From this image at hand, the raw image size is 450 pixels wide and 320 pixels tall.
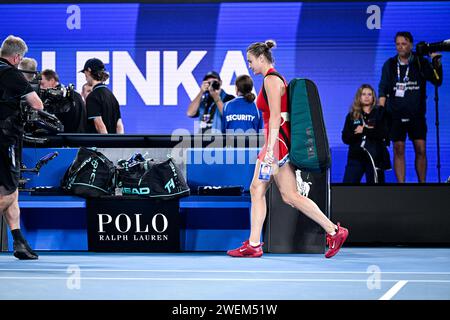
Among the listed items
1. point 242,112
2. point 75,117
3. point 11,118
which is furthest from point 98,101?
point 11,118

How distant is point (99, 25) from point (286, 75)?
2523 mm

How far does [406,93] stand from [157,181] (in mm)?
4258

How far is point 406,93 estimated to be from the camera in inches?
441

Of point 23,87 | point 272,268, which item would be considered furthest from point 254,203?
point 23,87

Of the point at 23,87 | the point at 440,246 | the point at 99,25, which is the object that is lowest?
the point at 440,246

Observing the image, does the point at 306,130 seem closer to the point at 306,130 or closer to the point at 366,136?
the point at 306,130

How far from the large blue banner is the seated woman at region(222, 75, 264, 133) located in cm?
273

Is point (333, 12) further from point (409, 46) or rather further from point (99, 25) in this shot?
point (99, 25)

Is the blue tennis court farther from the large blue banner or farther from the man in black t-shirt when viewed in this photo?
the large blue banner

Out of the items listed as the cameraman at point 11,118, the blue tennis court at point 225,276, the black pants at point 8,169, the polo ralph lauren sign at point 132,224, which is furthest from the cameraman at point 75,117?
the black pants at point 8,169

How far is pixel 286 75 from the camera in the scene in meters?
12.4

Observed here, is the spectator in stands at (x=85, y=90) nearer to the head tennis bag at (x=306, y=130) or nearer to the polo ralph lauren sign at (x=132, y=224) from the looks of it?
the polo ralph lauren sign at (x=132, y=224)

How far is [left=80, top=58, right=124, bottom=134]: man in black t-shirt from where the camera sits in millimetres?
9453

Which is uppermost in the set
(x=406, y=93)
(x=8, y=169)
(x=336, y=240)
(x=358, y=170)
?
(x=406, y=93)
